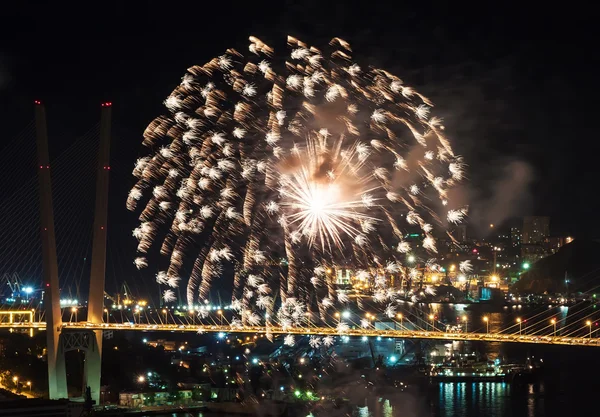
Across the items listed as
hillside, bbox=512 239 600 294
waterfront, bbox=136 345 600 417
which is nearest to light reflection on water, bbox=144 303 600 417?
Result: waterfront, bbox=136 345 600 417

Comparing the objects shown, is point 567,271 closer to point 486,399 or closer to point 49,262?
point 486,399

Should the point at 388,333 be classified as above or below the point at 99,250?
below

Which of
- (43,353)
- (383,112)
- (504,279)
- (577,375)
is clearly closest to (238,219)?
(383,112)

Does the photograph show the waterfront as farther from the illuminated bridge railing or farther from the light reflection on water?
the illuminated bridge railing

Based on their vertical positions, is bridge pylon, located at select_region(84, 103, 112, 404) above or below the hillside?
below

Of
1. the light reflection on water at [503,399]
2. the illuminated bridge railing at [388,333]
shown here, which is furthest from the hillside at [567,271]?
the illuminated bridge railing at [388,333]

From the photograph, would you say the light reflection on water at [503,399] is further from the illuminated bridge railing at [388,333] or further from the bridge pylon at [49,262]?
the bridge pylon at [49,262]

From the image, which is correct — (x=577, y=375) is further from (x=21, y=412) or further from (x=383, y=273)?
(x=21, y=412)

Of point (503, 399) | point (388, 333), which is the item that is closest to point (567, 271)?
point (503, 399)

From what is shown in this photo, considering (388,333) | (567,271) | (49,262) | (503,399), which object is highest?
(567,271)
